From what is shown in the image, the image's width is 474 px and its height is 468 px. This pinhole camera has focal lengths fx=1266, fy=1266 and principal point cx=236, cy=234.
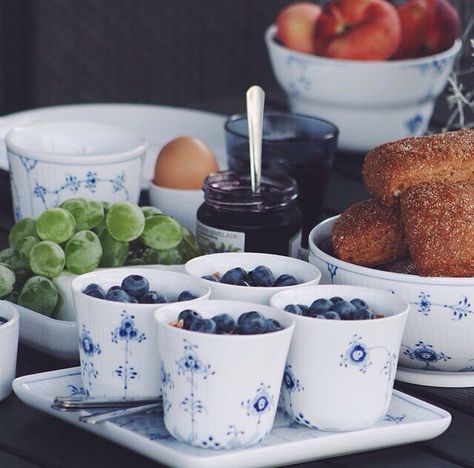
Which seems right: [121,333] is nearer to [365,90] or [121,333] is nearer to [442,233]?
[442,233]

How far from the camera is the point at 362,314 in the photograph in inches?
41.4

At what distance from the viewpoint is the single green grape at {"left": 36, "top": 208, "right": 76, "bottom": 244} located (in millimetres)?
1277

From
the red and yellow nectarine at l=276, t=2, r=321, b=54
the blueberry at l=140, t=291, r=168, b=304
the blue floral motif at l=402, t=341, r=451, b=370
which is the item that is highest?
the red and yellow nectarine at l=276, t=2, r=321, b=54

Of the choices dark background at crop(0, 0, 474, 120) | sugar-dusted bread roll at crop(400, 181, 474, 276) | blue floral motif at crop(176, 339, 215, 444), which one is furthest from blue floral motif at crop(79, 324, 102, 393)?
dark background at crop(0, 0, 474, 120)

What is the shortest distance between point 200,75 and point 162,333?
8.02ft

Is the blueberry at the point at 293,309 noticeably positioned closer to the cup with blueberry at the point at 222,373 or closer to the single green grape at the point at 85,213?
the cup with blueberry at the point at 222,373

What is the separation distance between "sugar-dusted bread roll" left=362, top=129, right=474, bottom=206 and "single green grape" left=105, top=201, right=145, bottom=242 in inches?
9.5

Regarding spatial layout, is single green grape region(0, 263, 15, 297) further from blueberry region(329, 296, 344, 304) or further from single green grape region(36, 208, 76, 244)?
blueberry region(329, 296, 344, 304)

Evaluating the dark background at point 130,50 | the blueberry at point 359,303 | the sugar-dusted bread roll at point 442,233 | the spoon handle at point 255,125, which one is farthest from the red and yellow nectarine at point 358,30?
the dark background at point 130,50

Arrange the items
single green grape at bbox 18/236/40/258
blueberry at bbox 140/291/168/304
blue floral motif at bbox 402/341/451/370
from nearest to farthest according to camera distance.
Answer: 1. blueberry at bbox 140/291/168/304
2. blue floral motif at bbox 402/341/451/370
3. single green grape at bbox 18/236/40/258

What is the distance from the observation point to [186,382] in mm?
995

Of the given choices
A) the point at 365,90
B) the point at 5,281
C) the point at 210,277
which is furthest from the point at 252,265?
the point at 365,90

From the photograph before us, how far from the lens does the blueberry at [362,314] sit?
105cm

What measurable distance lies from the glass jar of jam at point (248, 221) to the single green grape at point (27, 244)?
191 mm
